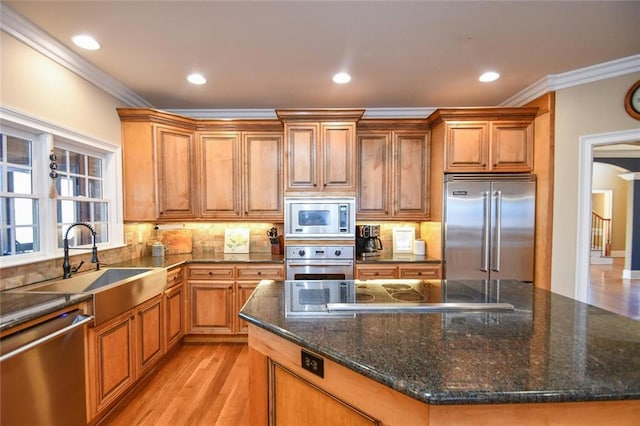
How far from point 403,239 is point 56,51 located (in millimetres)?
3750

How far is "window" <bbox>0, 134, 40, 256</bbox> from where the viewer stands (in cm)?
197

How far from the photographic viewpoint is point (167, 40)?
2182mm

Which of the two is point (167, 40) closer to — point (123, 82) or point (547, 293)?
point (123, 82)

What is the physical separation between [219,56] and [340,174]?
5.27 feet

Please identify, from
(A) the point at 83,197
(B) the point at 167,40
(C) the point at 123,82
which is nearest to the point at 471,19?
(B) the point at 167,40

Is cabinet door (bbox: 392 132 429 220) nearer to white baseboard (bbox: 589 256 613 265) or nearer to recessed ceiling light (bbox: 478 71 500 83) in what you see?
recessed ceiling light (bbox: 478 71 500 83)

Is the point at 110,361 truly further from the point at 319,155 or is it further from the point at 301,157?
the point at 319,155

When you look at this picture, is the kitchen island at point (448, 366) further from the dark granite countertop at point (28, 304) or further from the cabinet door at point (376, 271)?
the cabinet door at point (376, 271)

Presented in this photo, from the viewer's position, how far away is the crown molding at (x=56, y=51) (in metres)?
1.88

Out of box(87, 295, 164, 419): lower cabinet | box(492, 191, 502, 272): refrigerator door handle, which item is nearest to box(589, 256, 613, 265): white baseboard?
box(492, 191, 502, 272): refrigerator door handle

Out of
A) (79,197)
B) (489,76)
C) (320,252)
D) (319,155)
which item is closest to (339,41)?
(319,155)

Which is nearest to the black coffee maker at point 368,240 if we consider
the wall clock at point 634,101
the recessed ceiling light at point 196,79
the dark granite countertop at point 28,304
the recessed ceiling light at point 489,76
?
the recessed ceiling light at point 489,76

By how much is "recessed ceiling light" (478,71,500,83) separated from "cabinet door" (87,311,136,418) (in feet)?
12.1

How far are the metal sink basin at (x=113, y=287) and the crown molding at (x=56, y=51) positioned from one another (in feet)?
5.54
